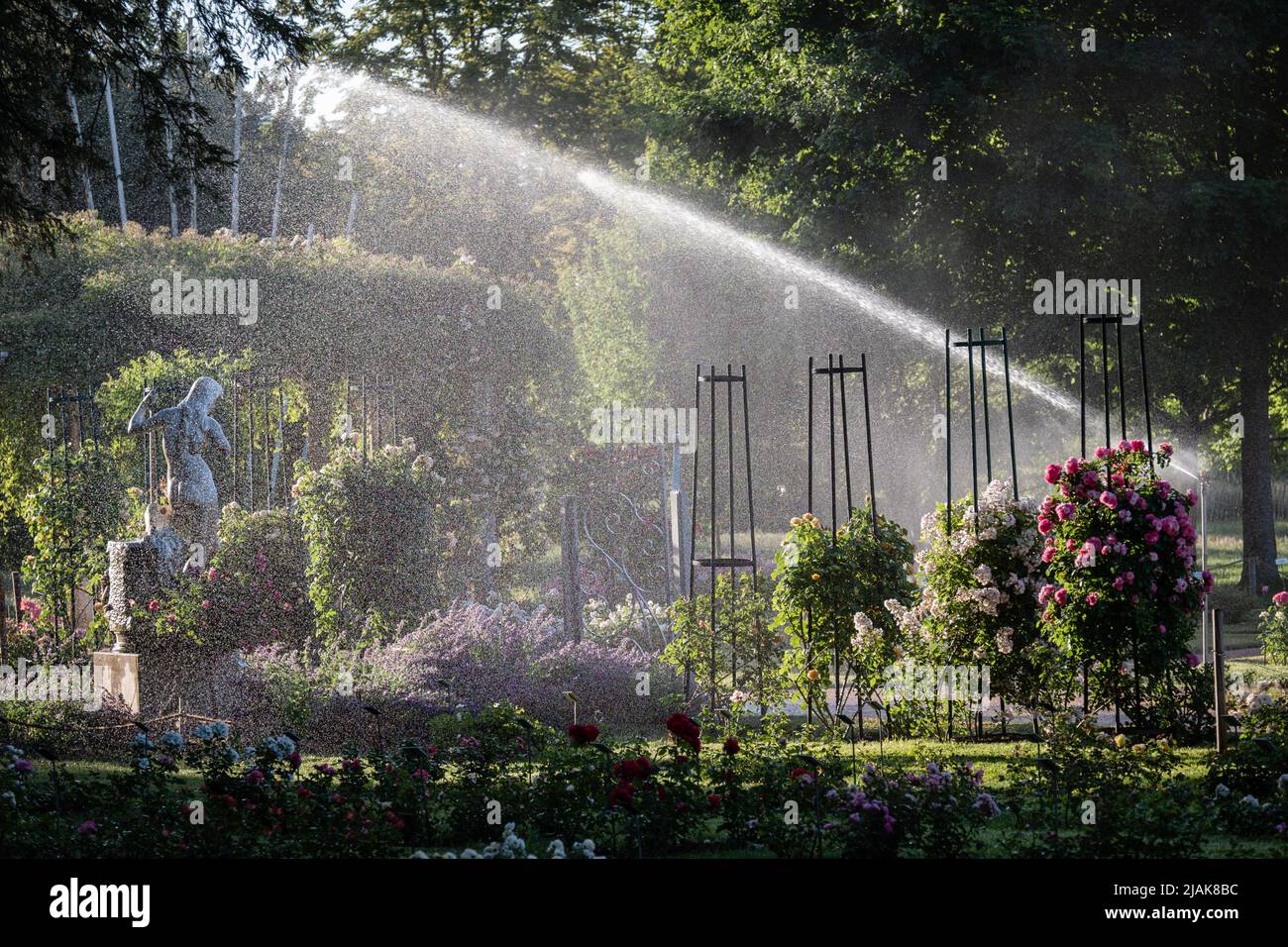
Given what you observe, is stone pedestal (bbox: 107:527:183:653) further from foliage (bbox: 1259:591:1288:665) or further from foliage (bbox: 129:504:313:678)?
foliage (bbox: 1259:591:1288:665)

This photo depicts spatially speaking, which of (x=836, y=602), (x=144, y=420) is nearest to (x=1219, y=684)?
(x=836, y=602)

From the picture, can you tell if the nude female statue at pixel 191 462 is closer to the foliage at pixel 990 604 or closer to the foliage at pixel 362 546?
the foliage at pixel 362 546

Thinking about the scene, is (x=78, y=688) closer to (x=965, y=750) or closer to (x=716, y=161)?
(x=965, y=750)

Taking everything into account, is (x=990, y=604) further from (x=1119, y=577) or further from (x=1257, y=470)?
(x=1257, y=470)

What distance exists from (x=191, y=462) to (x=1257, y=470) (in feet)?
44.8

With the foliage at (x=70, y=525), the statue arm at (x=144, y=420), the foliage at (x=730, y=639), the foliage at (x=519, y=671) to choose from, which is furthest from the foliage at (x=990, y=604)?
the foliage at (x=70, y=525)

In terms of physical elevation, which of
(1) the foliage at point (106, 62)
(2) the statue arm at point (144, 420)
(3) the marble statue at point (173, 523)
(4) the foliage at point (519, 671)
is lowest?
(4) the foliage at point (519, 671)

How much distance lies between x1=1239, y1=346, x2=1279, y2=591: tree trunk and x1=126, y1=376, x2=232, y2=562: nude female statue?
42.8 ft

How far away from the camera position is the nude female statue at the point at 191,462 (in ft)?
35.7

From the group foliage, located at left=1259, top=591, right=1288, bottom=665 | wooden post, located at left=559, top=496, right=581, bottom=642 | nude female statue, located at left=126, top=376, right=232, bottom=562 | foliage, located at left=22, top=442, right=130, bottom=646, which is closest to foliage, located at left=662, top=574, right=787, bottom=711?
wooden post, located at left=559, top=496, right=581, bottom=642

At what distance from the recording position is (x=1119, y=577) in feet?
27.4

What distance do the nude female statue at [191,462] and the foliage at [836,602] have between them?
450cm

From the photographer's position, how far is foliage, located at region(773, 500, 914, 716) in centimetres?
908
